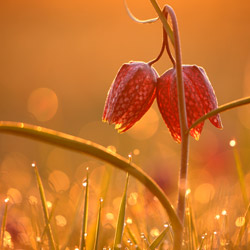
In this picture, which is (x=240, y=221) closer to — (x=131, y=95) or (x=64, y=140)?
(x=131, y=95)

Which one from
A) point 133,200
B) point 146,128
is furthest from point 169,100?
point 146,128

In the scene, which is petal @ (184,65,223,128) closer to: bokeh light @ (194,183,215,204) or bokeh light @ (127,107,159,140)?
bokeh light @ (194,183,215,204)

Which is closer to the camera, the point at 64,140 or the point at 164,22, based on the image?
the point at 64,140

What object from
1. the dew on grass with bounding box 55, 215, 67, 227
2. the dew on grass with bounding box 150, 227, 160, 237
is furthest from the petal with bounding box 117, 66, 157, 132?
the dew on grass with bounding box 55, 215, 67, 227

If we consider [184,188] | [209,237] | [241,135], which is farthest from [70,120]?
[184,188]

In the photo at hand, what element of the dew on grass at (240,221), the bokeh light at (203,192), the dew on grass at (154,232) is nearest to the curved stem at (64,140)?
the dew on grass at (240,221)

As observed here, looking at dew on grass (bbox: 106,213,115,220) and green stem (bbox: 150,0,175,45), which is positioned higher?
green stem (bbox: 150,0,175,45)

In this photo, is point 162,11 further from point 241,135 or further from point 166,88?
point 241,135
